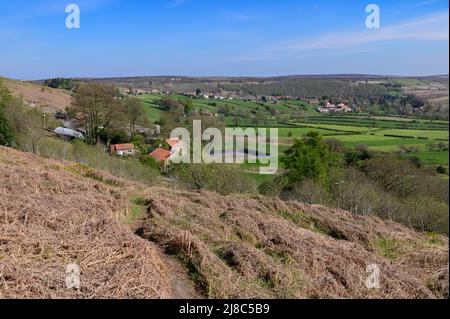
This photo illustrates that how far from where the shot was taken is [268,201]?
13.7 meters

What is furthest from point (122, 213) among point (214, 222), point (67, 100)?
point (67, 100)

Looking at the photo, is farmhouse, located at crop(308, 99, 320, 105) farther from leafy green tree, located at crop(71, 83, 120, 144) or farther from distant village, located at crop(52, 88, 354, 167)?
leafy green tree, located at crop(71, 83, 120, 144)

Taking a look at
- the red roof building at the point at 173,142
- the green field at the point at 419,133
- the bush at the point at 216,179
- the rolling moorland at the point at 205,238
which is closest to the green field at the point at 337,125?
the green field at the point at 419,133

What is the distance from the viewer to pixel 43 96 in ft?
200

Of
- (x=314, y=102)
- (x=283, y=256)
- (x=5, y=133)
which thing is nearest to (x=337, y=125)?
(x=314, y=102)

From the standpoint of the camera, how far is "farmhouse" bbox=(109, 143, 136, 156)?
39.8 metres

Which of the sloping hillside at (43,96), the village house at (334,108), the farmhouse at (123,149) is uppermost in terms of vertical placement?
the sloping hillside at (43,96)

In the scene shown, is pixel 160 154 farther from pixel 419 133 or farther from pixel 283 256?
pixel 283 256

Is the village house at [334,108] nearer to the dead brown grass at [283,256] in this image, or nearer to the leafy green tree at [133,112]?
the leafy green tree at [133,112]

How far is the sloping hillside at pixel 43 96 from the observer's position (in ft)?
183

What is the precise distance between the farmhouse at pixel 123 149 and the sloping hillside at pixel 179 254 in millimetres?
29457

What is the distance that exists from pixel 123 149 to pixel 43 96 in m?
28.5

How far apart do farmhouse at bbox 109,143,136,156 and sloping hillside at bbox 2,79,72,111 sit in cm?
1912
